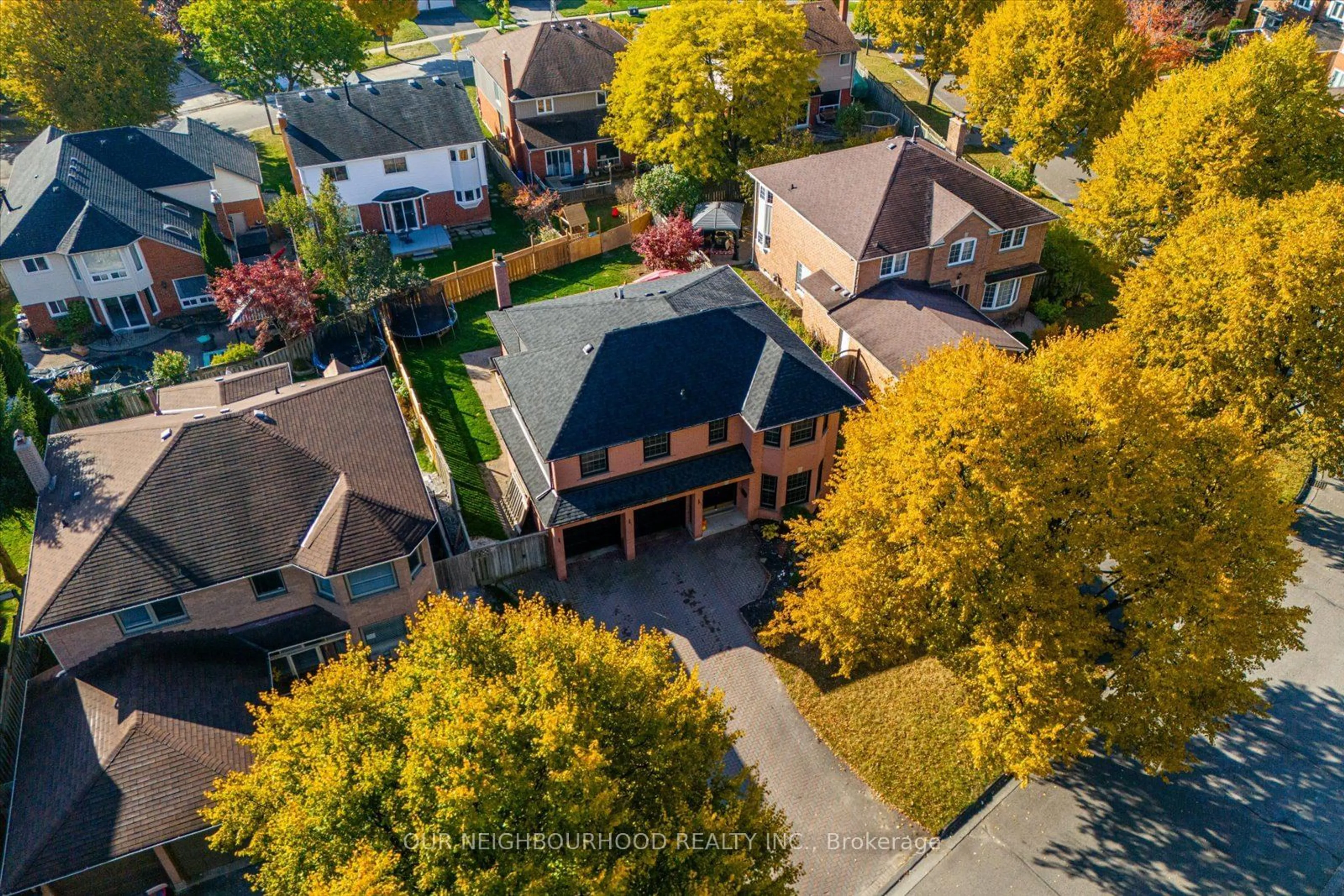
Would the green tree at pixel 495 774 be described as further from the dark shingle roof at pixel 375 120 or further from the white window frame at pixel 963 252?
the dark shingle roof at pixel 375 120

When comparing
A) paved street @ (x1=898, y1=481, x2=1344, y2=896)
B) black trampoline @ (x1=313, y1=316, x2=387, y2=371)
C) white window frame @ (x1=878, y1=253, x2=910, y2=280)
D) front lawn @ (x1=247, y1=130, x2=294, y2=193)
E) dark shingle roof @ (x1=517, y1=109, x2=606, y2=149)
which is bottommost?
paved street @ (x1=898, y1=481, x2=1344, y2=896)

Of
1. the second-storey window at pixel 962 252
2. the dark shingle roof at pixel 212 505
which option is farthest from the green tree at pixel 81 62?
the second-storey window at pixel 962 252

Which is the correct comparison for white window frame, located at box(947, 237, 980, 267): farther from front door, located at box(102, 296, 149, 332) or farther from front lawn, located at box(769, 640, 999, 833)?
front door, located at box(102, 296, 149, 332)

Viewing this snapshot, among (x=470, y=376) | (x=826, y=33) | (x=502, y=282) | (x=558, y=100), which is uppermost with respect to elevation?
(x=826, y=33)

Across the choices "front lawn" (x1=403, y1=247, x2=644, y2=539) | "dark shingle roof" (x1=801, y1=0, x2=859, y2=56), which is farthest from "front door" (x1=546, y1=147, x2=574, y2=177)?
"dark shingle roof" (x1=801, y1=0, x2=859, y2=56)

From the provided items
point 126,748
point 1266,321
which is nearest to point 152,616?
point 126,748

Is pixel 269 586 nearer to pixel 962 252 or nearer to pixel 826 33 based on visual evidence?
pixel 962 252

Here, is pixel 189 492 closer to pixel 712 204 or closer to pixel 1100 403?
pixel 1100 403
